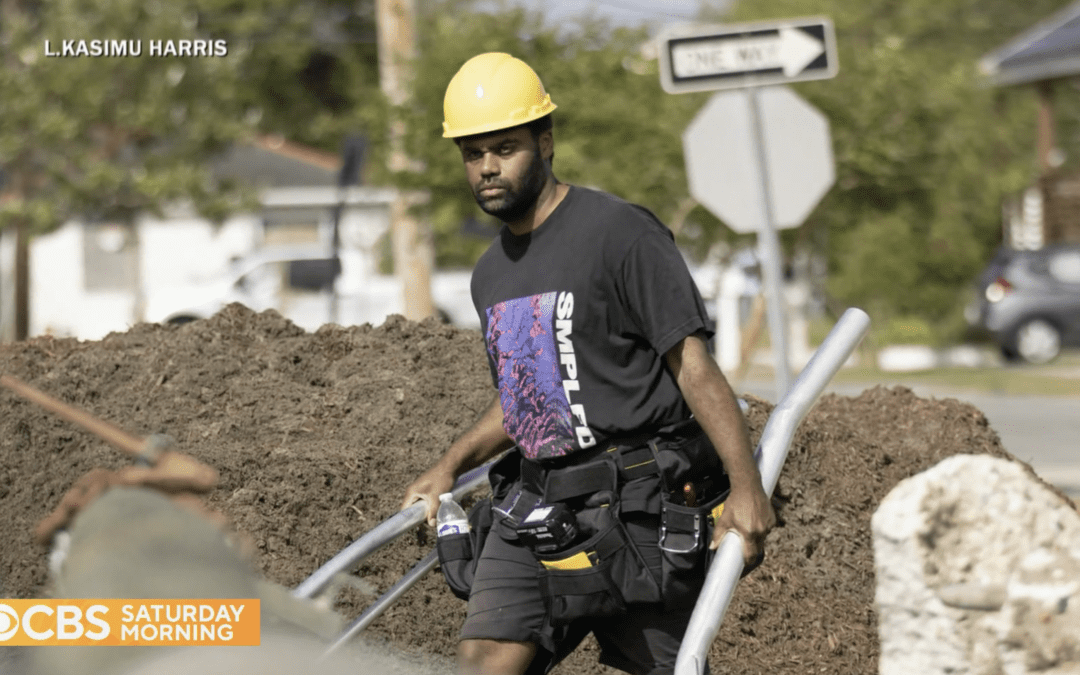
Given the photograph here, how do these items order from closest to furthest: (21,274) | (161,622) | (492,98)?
(161,622), (492,98), (21,274)

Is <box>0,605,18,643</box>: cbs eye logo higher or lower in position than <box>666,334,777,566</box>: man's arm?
lower

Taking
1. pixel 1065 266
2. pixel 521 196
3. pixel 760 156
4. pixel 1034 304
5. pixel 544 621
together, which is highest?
pixel 1065 266

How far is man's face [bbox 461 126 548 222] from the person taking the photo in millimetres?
3230

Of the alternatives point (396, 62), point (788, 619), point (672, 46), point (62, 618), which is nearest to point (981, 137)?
point (396, 62)

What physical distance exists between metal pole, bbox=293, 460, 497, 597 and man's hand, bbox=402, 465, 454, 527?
0.03 m

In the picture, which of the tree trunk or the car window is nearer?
the car window

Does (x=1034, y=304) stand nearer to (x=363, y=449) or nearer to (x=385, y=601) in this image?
(x=363, y=449)

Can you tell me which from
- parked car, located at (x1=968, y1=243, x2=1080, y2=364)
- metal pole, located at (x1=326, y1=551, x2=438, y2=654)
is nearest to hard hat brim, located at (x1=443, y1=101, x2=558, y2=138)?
metal pole, located at (x1=326, y1=551, x2=438, y2=654)

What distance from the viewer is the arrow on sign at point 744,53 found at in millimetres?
7273

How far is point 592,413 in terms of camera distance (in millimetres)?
3176

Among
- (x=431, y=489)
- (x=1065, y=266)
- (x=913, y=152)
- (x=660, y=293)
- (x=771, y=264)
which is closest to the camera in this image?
(x=660, y=293)

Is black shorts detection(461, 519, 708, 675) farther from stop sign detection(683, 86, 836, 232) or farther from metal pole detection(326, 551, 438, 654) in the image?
stop sign detection(683, 86, 836, 232)

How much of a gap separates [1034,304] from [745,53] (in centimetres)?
1875

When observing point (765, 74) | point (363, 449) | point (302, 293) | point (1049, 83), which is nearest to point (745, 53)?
point (765, 74)
